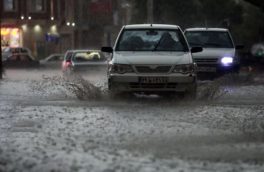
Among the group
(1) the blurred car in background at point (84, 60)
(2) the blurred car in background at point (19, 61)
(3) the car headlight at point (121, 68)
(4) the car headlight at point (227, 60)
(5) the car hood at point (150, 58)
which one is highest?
(5) the car hood at point (150, 58)

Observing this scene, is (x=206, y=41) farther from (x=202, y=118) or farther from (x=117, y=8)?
(x=117, y=8)

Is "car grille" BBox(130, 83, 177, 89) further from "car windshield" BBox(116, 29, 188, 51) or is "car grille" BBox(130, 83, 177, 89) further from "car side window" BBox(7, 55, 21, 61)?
"car side window" BBox(7, 55, 21, 61)

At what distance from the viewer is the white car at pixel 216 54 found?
751 inches

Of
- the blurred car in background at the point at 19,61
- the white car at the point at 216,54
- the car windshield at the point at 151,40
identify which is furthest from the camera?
the blurred car in background at the point at 19,61

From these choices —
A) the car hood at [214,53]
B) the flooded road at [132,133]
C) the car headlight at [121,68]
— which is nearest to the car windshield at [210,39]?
the car hood at [214,53]

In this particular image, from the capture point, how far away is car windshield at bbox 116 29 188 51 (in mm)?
14984

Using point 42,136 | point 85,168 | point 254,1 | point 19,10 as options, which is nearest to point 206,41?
point 254,1

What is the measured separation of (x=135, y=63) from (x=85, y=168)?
22.0 feet

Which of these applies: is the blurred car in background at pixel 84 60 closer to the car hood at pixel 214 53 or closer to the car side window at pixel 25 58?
the car hood at pixel 214 53

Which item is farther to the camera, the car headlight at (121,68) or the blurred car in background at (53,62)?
the blurred car in background at (53,62)

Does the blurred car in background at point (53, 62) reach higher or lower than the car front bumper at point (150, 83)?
lower

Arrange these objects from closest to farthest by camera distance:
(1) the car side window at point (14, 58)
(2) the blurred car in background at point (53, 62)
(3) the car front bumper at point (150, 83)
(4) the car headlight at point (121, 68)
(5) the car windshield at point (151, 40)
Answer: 1. (3) the car front bumper at point (150, 83)
2. (4) the car headlight at point (121, 68)
3. (5) the car windshield at point (151, 40)
4. (1) the car side window at point (14, 58)
5. (2) the blurred car in background at point (53, 62)

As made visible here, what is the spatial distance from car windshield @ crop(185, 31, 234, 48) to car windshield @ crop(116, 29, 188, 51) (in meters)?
4.65

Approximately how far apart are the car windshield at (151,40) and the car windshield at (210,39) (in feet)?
15.2
